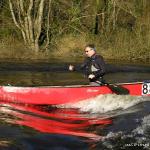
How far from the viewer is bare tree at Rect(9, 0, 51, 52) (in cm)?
2909

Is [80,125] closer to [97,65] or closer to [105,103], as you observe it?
[105,103]

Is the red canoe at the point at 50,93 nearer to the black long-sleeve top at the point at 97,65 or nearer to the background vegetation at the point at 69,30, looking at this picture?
the black long-sleeve top at the point at 97,65

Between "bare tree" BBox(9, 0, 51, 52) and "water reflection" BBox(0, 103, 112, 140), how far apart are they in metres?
15.7

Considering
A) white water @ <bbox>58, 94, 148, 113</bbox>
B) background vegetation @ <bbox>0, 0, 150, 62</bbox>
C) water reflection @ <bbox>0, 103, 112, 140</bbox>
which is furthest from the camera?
background vegetation @ <bbox>0, 0, 150, 62</bbox>

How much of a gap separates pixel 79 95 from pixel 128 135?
4063 millimetres

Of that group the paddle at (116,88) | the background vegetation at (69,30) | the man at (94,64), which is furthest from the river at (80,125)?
the background vegetation at (69,30)

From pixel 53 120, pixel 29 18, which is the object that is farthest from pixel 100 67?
pixel 29 18

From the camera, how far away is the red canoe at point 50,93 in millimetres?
13906

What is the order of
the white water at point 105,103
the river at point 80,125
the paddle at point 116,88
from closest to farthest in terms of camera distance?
the river at point 80,125
the white water at point 105,103
the paddle at point 116,88

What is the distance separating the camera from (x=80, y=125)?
11602mm

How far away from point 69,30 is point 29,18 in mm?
2883

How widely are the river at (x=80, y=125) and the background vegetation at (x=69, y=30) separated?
14011 mm

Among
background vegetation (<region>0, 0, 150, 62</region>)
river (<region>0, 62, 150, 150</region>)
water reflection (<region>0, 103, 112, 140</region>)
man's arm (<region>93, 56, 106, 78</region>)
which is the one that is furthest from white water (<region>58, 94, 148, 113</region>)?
background vegetation (<region>0, 0, 150, 62</region>)

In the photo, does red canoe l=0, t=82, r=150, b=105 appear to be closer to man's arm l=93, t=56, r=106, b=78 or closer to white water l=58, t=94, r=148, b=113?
white water l=58, t=94, r=148, b=113
